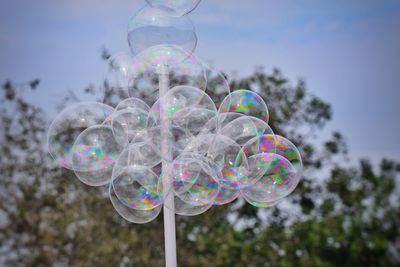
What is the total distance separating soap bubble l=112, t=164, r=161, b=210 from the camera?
3182 mm

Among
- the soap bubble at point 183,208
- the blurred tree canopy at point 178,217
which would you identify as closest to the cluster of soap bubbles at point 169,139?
the soap bubble at point 183,208

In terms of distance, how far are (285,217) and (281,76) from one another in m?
2.02

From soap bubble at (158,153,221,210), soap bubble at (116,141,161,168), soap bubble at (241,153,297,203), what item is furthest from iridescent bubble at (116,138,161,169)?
soap bubble at (241,153,297,203)

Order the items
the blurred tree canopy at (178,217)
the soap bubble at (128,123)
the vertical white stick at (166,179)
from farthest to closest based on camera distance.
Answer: the blurred tree canopy at (178,217) < the soap bubble at (128,123) < the vertical white stick at (166,179)

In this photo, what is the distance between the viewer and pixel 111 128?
335 centimetres

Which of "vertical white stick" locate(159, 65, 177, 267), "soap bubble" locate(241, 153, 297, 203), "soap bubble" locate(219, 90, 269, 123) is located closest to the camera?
"vertical white stick" locate(159, 65, 177, 267)

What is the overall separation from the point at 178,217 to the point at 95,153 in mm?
4559

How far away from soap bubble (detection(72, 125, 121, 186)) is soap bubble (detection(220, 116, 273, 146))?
69cm

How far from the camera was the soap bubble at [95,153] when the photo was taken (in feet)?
11.1

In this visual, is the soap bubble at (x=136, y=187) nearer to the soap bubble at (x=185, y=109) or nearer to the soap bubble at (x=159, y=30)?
the soap bubble at (x=185, y=109)

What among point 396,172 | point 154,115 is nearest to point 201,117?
point 154,115

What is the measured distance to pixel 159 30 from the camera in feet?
10.5

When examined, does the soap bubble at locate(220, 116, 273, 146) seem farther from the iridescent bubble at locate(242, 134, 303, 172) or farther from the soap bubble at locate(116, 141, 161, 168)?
the soap bubble at locate(116, 141, 161, 168)

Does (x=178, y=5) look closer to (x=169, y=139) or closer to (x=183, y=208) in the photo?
(x=169, y=139)
